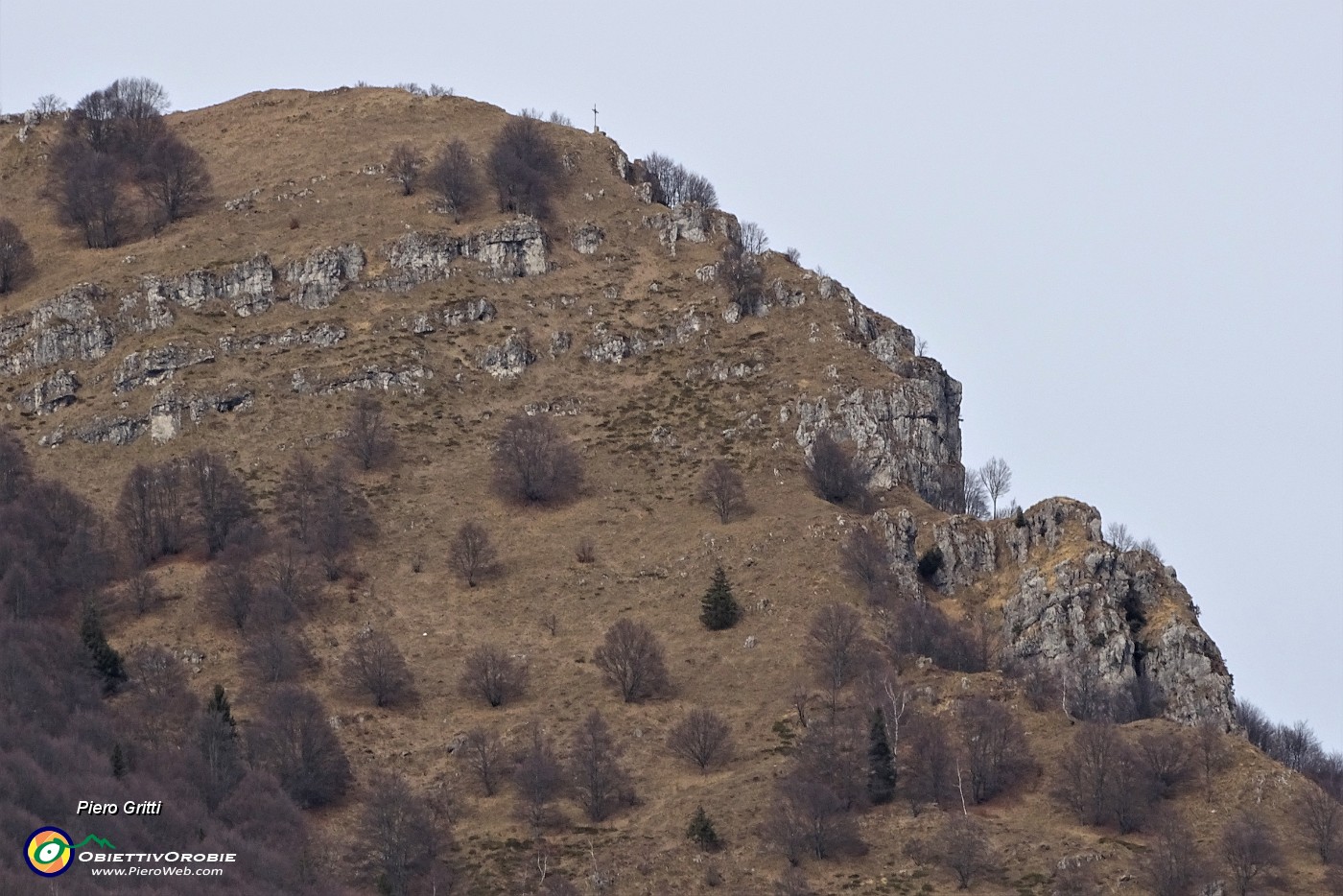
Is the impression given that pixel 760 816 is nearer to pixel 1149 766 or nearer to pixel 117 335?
pixel 1149 766

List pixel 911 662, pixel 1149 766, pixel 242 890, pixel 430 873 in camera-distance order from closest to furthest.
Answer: pixel 242 890, pixel 430 873, pixel 1149 766, pixel 911 662

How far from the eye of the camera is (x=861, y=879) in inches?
4695

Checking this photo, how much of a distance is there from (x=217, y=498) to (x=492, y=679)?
3212 centimetres

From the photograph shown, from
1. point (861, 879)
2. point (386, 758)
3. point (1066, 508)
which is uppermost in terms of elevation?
point (1066, 508)

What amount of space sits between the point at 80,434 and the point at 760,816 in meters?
72.8

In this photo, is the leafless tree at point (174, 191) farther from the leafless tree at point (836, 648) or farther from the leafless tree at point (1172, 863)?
the leafless tree at point (1172, 863)

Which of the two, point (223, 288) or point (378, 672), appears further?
point (223, 288)

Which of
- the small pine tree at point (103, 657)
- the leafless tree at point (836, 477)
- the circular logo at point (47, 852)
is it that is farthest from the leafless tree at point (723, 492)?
the circular logo at point (47, 852)

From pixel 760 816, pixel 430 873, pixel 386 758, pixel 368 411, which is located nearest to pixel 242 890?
pixel 430 873

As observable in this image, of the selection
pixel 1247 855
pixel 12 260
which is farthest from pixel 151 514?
pixel 1247 855

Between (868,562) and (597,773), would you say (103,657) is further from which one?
(868,562)

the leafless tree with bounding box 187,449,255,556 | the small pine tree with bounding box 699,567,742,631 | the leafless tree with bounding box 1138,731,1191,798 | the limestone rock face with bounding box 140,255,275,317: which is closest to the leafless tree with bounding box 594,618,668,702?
the small pine tree with bounding box 699,567,742,631

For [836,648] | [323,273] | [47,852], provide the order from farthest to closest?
[323,273] < [836,648] < [47,852]

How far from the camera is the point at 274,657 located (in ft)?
Answer: 454
